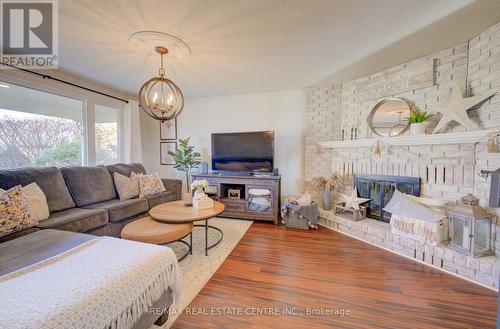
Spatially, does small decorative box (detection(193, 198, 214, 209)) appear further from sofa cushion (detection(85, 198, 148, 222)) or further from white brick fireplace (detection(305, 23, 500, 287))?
white brick fireplace (detection(305, 23, 500, 287))

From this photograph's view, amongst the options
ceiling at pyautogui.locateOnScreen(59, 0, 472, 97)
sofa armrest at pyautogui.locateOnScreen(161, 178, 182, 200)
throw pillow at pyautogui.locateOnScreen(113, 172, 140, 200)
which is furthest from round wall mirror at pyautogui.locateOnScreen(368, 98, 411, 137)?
throw pillow at pyautogui.locateOnScreen(113, 172, 140, 200)

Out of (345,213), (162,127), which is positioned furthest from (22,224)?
(345,213)

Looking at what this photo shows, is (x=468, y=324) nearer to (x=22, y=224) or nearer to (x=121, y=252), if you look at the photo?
(x=121, y=252)

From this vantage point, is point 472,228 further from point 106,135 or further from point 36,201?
point 106,135

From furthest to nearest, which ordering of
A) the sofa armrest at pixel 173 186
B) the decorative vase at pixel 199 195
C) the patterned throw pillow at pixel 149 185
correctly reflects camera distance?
the sofa armrest at pixel 173 186 → the patterned throw pillow at pixel 149 185 → the decorative vase at pixel 199 195

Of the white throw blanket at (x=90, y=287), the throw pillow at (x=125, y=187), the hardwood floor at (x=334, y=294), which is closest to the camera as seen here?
the white throw blanket at (x=90, y=287)

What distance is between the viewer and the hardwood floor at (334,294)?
1395 mm

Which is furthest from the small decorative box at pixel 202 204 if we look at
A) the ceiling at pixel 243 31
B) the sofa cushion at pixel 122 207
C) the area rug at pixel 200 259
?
the ceiling at pixel 243 31

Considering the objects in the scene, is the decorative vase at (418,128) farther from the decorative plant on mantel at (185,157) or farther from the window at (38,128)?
the window at (38,128)

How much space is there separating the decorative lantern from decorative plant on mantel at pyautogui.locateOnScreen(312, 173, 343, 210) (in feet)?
4.35

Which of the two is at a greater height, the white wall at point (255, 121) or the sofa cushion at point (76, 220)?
the white wall at point (255, 121)

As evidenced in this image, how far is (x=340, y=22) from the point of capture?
1.73 meters

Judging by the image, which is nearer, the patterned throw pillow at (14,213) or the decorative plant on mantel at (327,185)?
the patterned throw pillow at (14,213)

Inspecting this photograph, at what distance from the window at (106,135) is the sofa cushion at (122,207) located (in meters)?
1.21
